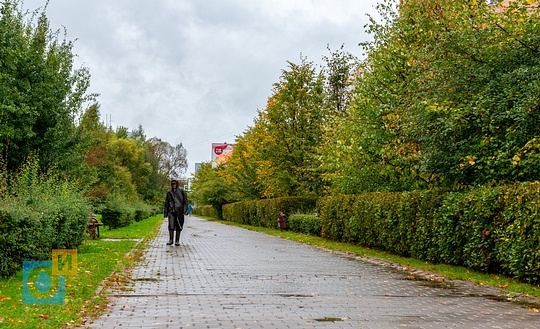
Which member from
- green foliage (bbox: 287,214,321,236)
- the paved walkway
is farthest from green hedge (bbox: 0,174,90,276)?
green foliage (bbox: 287,214,321,236)

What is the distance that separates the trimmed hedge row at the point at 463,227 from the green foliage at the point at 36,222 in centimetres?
883

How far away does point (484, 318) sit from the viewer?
7.96 meters

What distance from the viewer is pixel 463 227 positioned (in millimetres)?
14406

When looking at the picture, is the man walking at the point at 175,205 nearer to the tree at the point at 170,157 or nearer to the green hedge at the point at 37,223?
the green hedge at the point at 37,223

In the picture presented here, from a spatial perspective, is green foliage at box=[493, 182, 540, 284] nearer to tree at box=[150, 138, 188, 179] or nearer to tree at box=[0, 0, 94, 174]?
tree at box=[0, 0, 94, 174]

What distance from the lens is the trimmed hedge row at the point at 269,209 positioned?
38.3 metres

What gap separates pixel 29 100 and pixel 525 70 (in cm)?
1820

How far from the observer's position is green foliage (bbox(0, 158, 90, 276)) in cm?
1076

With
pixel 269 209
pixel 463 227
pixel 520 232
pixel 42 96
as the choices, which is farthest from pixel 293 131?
pixel 520 232

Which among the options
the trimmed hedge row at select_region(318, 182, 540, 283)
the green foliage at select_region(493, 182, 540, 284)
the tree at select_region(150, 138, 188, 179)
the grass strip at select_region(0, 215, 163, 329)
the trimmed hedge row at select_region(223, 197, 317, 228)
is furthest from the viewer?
the tree at select_region(150, 138, 188, 179)

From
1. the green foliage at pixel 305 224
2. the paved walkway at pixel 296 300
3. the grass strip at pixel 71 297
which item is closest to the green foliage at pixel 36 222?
the grass strip at pixel 71 297

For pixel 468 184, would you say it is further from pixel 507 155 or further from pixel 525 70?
pixel 525 70

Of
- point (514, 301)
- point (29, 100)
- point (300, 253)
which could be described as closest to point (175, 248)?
point (300, 253)

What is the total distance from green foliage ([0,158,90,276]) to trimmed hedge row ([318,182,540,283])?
8.83m
